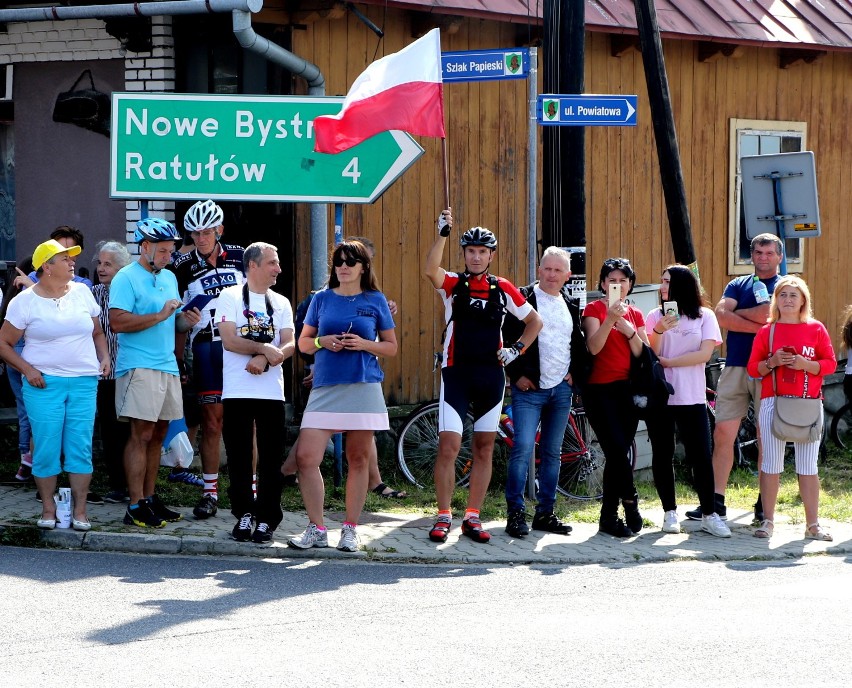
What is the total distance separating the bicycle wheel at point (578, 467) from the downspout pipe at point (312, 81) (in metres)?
2.40

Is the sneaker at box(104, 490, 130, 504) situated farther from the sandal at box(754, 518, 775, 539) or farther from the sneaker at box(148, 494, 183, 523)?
the sandal at box(754, 518, 775, 539)

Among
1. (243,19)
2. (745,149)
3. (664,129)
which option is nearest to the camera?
(243,19)

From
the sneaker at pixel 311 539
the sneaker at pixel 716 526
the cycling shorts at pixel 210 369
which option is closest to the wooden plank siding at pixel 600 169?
the cycling shorts at pixel 210 369

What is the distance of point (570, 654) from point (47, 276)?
4390mm

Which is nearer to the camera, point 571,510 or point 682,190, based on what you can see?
point 571,510

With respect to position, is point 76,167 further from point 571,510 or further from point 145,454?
point 571,510

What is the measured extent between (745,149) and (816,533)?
268 inches

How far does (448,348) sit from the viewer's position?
884 cm

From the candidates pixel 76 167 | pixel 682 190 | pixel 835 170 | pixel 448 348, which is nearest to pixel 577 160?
pixel 682 190

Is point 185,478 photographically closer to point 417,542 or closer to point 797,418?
point 417,542

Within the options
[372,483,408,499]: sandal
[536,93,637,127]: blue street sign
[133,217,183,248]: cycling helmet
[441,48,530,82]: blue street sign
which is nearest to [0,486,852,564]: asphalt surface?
[372,483,408,499]: sandal

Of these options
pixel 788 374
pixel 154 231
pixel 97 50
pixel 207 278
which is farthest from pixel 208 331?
pixel 97 50

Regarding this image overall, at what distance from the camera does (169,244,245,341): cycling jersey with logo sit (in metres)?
9.34

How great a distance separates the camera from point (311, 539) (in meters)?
8.43
